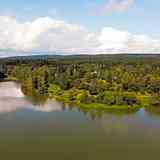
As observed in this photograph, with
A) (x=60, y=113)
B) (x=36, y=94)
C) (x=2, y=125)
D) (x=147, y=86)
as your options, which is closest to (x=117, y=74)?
(x=147, y=86)

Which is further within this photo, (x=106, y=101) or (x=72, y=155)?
(x=106, y=101)

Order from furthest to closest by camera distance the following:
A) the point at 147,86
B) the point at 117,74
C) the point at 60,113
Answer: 1. the point at 117,74
2. the point at 147,86
3. the point at 60,113

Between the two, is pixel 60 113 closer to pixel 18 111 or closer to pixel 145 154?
pixel 18 111

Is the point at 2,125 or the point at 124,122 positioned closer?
the point at 2,125

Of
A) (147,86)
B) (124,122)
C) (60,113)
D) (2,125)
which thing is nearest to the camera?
(2,125)

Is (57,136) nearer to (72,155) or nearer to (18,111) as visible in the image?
(72,155)

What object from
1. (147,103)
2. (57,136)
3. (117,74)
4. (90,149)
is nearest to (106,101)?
(147,103)
